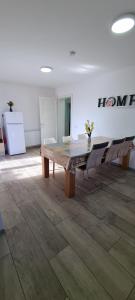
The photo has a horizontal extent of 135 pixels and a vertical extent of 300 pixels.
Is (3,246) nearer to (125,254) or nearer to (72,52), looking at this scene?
(125,254)

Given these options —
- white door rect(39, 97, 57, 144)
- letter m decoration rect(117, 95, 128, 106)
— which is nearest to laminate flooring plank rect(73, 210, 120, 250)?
letter m decoration rect(117, 95, 128, 106)

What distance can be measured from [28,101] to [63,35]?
3.57m

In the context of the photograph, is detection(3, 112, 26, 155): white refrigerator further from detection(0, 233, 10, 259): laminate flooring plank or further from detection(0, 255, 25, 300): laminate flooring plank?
detection(0, 255, 25, 300): laminate flooring plank

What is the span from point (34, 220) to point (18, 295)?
2.64 ft

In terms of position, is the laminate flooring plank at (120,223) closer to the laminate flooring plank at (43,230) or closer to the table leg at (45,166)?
the laminate flooring plank at (43,230)

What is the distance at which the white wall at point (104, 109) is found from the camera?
3363mm

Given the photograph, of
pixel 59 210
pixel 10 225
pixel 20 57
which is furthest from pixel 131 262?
pixel 20 57

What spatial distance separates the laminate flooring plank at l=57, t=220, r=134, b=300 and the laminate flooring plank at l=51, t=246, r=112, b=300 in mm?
52

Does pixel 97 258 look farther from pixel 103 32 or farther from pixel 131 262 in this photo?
pixel 103 32

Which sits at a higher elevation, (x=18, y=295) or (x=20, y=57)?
(x=20, y=57)

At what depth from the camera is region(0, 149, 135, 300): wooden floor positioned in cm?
116

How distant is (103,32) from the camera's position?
5.88ft

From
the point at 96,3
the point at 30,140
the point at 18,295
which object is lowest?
the point at 18,295

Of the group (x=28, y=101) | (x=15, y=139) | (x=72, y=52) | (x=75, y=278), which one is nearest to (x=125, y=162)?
(x=72, y=52)
